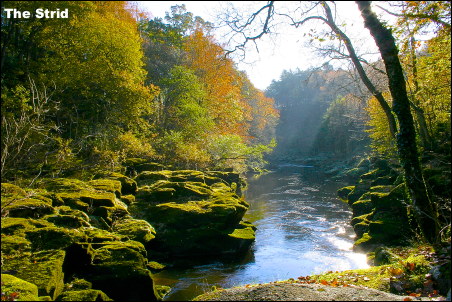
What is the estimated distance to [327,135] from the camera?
2281 inches

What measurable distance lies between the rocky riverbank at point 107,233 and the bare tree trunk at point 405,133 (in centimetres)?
583

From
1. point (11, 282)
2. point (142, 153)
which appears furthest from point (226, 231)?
point (142, 153)

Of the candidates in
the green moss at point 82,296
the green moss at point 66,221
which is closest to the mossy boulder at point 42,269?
the green moss at point 82,296

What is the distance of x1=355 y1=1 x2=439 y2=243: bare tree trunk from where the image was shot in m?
5.80

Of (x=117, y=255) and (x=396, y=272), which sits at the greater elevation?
(x=396, y=272)

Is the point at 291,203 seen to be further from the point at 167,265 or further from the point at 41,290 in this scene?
the point at 41,290

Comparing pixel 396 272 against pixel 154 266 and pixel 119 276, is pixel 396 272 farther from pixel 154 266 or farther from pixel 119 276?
pixel 154 266

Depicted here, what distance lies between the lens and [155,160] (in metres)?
19.1

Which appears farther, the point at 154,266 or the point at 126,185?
the point at 126,185

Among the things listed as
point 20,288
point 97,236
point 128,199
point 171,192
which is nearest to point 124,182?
point 128,199

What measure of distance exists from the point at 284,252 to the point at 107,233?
6.27m

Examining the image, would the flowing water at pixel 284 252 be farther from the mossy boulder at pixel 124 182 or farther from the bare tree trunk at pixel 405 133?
the bare tree trunk at pixel 405 133

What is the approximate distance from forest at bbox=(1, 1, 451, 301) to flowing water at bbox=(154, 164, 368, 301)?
1.54 feet

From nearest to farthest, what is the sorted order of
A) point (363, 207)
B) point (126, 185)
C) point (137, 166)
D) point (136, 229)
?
point (136, 229)
point (126, 185)
point (363, 207)
point (137, 166)
